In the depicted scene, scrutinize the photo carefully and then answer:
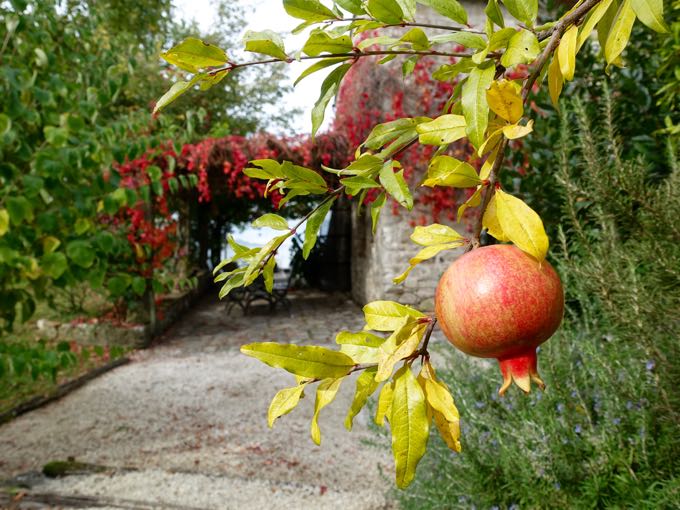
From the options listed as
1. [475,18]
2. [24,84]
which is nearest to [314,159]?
[475,18]

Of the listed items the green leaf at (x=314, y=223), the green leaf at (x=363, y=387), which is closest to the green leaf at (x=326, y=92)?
the green leaf at (x=314, y=223)

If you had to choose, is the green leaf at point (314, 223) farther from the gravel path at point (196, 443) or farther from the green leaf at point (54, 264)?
the green leaf at point (54, 264)

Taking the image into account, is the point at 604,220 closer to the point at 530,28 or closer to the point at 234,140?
the point at 530,28

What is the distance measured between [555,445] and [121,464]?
110 inches

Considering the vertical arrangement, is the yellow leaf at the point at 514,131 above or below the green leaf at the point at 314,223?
above

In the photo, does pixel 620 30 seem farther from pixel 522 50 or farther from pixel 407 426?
pixel 407 426

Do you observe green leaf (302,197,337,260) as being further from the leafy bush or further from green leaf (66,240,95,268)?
green leaf (66,240,95,268)

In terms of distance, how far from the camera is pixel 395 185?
0.62 metres

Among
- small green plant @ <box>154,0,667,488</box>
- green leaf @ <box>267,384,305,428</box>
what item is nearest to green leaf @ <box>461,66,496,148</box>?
small green plant @ <box>154,0,667,488</box>

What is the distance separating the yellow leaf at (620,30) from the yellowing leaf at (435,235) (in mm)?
239

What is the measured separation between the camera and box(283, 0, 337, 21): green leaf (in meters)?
0.59

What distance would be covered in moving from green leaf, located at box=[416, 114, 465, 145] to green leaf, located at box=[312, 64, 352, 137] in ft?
0.49

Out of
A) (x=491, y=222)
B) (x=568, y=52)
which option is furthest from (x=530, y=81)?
(x=491, y=222)

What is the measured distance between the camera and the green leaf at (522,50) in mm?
504
